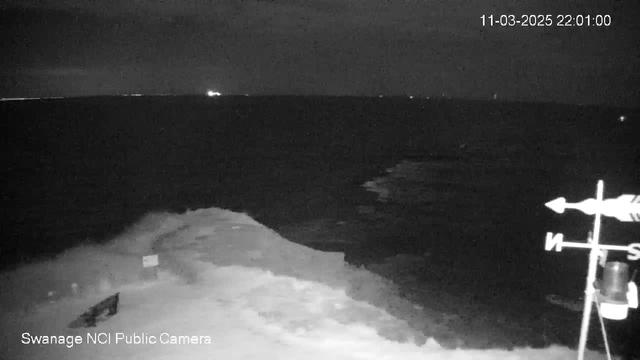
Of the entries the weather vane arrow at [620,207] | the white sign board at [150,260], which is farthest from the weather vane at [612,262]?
the white sign board at [150,260]

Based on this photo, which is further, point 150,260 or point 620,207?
point 150,260

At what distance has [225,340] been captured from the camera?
31.2 ft

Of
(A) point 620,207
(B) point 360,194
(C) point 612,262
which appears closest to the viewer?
(A) point 620,207

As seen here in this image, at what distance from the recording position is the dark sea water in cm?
2227

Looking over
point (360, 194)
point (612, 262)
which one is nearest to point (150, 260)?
point (612, 262)

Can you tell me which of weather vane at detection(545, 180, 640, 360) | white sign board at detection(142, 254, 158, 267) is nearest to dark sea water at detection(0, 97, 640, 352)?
white sign board at detection(142, 254, 158, 267)

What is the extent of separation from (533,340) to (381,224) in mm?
14150

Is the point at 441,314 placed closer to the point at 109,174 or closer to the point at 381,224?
the point at 381,224

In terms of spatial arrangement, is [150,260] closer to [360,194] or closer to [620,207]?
[620,207]

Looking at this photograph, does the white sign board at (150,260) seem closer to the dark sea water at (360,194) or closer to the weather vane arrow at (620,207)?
the dark sea water at (360,194)

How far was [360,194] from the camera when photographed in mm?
37156

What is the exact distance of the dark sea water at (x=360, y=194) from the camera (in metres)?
22.3

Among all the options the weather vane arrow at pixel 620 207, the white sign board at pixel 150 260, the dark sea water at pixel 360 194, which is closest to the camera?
the weather vane arrow at pixel 620 207

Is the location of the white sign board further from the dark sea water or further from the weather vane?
the weather vane
